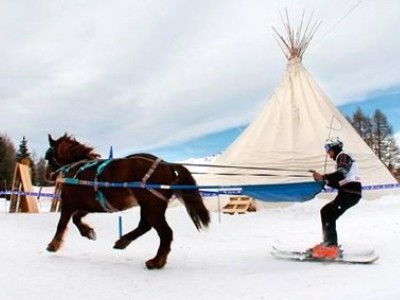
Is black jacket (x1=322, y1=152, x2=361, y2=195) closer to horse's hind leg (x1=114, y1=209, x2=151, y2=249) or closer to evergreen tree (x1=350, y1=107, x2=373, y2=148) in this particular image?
horse's hind leg (x1=114, y1=209, x2=151, y2=249)

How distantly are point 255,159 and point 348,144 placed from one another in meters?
2.73

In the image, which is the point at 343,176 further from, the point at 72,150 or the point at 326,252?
the point at 72,150

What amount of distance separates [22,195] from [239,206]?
588 centimetres

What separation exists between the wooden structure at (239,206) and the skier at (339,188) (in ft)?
21.2

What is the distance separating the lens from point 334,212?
5.69m

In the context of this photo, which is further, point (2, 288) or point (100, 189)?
point (100, 189)

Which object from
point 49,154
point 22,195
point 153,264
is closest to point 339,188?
point 153,264

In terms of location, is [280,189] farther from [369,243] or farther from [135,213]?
[135,213]

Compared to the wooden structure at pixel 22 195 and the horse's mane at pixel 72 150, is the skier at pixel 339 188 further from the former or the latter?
the wooden structure at pixel 22 195

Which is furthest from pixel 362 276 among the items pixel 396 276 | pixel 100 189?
pixel 100 189

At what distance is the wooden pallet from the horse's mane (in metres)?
6.04

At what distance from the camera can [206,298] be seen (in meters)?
4.11

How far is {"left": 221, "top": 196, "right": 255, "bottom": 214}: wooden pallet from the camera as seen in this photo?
40.1 ft

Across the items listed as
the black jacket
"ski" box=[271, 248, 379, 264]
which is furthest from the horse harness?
the black jacket
